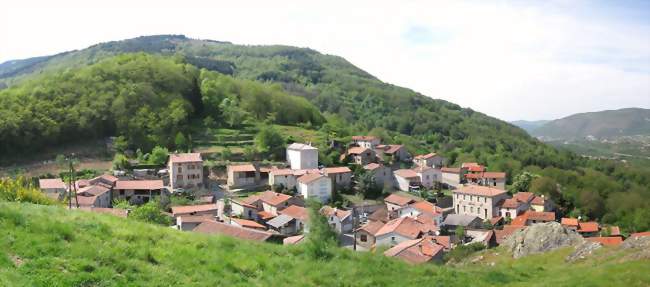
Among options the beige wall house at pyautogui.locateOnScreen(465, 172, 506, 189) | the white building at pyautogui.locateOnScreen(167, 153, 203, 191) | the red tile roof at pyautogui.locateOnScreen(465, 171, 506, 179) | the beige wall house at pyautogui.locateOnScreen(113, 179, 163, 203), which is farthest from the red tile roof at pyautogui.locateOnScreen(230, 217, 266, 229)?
the red tile roof at pyautogui.locateOnScreen(465, 171, 506, 179)

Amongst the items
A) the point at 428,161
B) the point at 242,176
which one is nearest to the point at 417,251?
the point at 242,176

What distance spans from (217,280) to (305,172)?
42027 mm

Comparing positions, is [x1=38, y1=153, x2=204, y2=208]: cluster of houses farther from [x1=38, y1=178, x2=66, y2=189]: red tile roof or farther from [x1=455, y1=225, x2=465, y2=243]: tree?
[x1=455, y1=225, x2=465, y2=243]: tree

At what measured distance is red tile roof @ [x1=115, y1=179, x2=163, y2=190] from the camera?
44.0 m

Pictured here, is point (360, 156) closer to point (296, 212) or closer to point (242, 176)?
point (242, 176)

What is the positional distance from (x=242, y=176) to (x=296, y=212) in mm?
11315

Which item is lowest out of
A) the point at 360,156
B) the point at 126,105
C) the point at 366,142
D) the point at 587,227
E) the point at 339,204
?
the point at 587,227

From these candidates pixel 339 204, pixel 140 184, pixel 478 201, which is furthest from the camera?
pixel 478 201

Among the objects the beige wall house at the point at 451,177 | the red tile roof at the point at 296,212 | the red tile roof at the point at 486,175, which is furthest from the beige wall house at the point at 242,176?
the red tile roof at the point at 486,175

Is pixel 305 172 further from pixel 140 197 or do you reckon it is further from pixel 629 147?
pixel 629 147

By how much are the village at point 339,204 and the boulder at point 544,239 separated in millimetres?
4328

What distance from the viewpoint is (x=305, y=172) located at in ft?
166

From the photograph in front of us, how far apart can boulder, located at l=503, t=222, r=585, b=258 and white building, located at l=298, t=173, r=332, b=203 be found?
2002cm

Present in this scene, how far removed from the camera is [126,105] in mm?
63562
